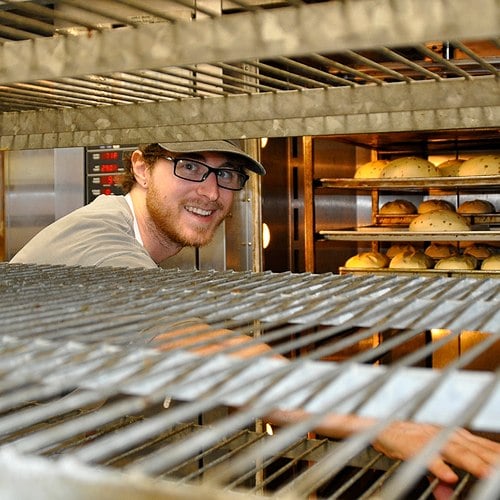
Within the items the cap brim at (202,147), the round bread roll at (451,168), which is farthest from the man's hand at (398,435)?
the round bread roll at (451,168)

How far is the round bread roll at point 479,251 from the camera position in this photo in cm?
353

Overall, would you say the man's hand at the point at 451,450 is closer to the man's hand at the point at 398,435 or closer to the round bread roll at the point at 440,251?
the man's hand at the point at 398,435

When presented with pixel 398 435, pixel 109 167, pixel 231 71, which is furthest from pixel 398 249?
pixel 398 435

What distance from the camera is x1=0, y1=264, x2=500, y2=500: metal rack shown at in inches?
12.5

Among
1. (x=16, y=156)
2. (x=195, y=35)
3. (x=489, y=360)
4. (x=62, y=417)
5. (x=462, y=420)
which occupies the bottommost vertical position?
(x=489, y=360)

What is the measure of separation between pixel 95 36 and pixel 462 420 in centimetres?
47

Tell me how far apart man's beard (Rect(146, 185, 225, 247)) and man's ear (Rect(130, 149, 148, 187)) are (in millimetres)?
56

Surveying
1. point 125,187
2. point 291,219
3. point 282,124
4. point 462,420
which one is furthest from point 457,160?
point 462,420

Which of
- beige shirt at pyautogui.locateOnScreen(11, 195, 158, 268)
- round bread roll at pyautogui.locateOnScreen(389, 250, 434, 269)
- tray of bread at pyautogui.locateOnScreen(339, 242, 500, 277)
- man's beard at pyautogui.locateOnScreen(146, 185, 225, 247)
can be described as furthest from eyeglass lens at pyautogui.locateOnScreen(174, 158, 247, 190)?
round bread roll at pyautogui.locateOnScreen(389, 250, 434, 269)

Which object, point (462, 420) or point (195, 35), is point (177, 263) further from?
point (462, 420)

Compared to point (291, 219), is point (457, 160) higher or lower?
higher

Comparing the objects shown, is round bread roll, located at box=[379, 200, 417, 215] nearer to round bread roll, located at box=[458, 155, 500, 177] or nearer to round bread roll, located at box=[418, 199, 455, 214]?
round bread roll, located at box=[418, 199, 455, 214]

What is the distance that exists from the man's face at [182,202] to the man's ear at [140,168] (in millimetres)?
44

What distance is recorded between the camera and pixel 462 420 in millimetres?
373
